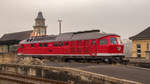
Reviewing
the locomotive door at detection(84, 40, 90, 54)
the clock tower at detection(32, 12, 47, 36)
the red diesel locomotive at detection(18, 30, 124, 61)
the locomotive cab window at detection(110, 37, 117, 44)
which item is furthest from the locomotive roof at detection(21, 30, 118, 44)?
the clock tower at detection(32, 12, 47, 36)

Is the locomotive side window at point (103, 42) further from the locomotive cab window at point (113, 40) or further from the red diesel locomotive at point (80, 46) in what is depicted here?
the locomotive cab window at point (113, 40)

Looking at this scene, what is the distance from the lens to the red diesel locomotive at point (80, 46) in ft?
62.4

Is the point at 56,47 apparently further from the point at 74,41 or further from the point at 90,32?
the point at 90,32

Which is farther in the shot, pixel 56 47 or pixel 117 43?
pixel 56 47

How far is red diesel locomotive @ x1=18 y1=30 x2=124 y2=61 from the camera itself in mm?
19016

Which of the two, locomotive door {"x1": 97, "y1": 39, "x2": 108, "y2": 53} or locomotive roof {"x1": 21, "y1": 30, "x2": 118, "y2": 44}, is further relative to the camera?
locomotive roof {"x1": 21, "y1": 30, "x2": 118, "y2": 44}

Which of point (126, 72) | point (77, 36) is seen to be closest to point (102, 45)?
point (77, 36)

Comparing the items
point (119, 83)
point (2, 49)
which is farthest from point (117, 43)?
point (2, 49)

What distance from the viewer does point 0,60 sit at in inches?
1054

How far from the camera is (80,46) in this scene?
69.0ft

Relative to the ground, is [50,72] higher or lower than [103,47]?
lower

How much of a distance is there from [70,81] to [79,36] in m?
9.56

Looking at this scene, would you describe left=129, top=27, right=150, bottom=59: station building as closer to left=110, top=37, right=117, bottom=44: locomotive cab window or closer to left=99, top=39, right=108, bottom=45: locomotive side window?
left=110, top=37, right=117, bottom=44: locomotive cab window

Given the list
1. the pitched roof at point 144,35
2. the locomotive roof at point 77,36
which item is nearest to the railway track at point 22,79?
the locomotive roof at point 77,36
